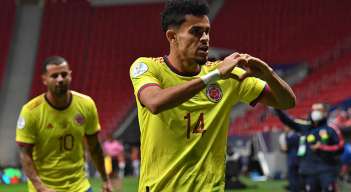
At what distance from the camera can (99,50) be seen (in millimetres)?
33062

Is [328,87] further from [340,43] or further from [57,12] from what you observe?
[57,12]

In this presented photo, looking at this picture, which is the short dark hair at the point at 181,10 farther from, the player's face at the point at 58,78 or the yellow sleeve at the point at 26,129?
the yellow sleeve at the point at 26,129

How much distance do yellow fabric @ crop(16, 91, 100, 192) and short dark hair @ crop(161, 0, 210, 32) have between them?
2.99m

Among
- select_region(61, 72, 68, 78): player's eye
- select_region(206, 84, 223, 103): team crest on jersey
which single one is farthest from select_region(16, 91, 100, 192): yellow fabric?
select_region(206, 84, 223, 103): team crest on jersey

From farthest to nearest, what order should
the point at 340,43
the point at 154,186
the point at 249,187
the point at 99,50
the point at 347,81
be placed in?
the point at 99,50, the point at 340,43, the point at 347,81, the point at 249,187, the point at 154,186

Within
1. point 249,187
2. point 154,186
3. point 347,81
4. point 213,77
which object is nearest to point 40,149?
point 154,186

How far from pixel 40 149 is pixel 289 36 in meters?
26.2

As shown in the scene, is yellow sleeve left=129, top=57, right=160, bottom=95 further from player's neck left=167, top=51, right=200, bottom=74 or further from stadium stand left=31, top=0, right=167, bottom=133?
stadium stand left=31, top=0, right=167, bottom=133

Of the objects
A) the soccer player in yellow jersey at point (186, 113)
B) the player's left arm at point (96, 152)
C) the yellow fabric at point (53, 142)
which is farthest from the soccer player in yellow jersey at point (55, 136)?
the soccer player in yellow jersey at point (186, 113)

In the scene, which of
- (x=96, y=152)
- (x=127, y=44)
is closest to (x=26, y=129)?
(x=96, y=152)

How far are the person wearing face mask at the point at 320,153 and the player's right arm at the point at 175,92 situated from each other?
26.2ft

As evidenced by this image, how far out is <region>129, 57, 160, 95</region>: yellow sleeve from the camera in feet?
13.1

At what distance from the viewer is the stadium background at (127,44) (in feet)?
96.1

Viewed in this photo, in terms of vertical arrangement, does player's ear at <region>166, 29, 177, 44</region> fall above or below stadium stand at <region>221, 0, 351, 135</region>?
below
